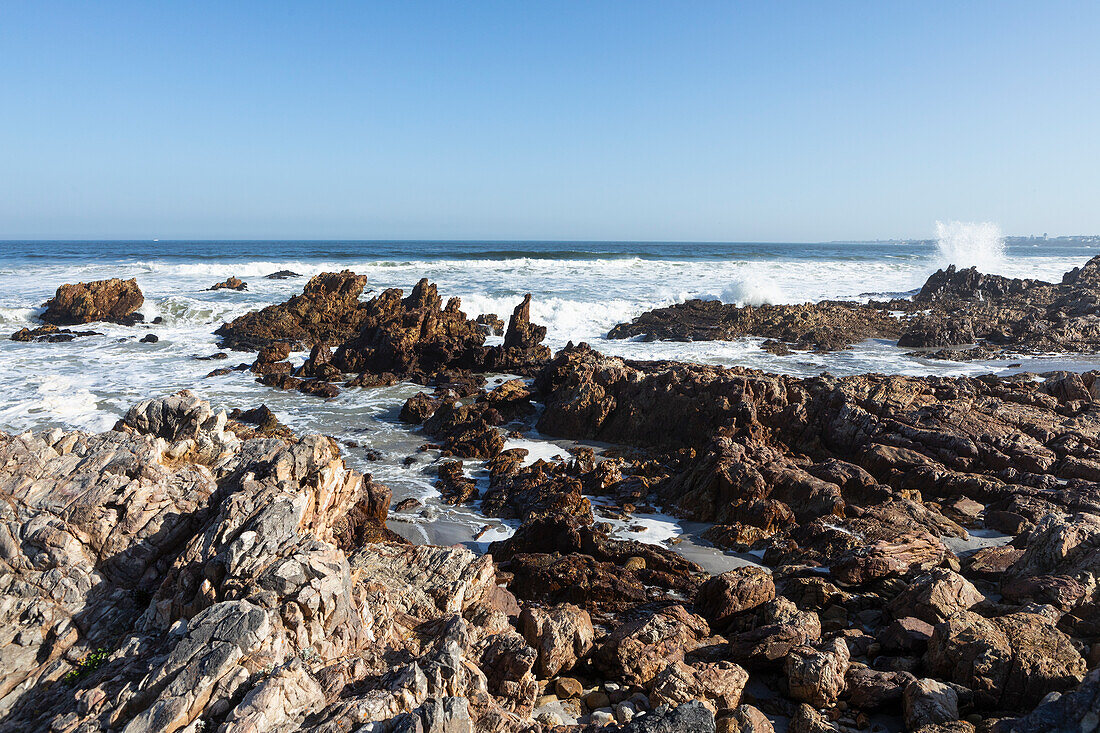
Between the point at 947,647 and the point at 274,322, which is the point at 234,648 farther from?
the point at 274,322

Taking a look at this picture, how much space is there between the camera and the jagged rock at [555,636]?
623cm

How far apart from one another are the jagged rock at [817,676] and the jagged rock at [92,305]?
106 feet

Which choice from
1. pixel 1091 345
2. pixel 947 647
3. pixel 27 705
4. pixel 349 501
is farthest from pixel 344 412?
pixel 1091 345

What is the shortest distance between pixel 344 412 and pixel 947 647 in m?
15.1

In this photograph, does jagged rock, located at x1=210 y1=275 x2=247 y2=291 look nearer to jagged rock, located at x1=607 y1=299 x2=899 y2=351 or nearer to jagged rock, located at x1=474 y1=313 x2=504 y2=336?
jagged rock, located at x1=474 y1=313 x2=504 y2=336

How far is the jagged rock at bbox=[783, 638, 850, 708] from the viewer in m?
5.65

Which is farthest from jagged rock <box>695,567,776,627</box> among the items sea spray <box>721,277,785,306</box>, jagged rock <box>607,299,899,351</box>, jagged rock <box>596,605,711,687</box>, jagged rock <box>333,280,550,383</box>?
sea spray <box>721,277,785,306</box>

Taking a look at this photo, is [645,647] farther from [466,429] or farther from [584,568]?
[466,429]

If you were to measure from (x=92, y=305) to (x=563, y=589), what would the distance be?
3062 cm

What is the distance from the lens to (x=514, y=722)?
4.97 m

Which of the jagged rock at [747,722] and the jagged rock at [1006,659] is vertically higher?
the jagged rock at [1006,659]

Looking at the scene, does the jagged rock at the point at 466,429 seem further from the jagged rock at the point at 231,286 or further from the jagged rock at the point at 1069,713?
the jagged rock at the point at 231,286

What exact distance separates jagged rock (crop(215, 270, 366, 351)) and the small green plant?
21.2m

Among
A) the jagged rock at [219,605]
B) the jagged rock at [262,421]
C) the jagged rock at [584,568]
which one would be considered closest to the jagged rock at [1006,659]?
the jagged rock at [584,568]
